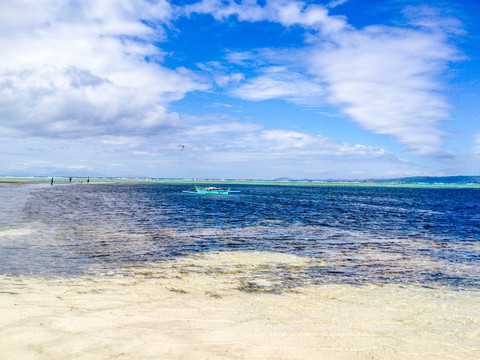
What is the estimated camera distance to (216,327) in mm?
8406

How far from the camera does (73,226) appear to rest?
28.5 metres

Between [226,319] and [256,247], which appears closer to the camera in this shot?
[226,319]

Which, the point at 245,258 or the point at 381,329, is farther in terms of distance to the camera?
the point at 245,258

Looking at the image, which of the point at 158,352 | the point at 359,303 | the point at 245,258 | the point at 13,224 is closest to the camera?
the point at 158,352

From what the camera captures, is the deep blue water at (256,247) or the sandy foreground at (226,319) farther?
the deep blue water at (256,247)

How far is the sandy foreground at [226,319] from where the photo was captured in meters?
7.12

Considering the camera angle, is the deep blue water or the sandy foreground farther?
the deep blue water

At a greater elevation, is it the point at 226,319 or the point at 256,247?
the point at 226,319

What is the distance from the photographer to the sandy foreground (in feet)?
23.4

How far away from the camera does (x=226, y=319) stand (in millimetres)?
9039

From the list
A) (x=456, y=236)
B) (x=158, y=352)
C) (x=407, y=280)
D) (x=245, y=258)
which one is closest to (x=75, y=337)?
(x=158, y=352)

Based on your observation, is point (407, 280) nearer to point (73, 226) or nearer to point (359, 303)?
point (359, 303)

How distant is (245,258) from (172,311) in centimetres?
864

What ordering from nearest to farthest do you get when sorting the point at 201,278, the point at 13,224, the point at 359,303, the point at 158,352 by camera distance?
1. the point at 158,352
2. the point at 359,303
3. the point at 201,278
4. the point at 13,224
